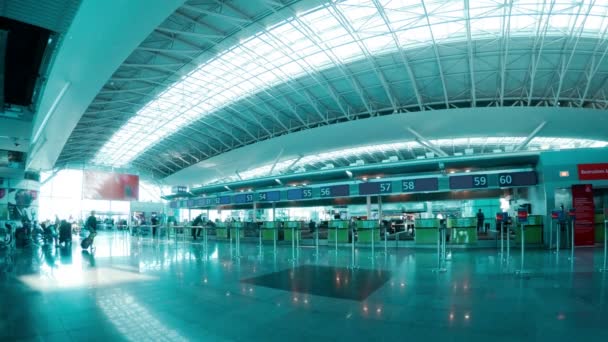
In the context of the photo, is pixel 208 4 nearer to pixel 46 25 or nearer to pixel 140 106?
pixel 46 25

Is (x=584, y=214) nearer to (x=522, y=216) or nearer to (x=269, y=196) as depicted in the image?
(x=522, y=216)

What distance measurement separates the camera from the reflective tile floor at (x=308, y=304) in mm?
3738

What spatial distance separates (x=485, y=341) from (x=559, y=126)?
2713 centimetres

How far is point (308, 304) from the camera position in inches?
196

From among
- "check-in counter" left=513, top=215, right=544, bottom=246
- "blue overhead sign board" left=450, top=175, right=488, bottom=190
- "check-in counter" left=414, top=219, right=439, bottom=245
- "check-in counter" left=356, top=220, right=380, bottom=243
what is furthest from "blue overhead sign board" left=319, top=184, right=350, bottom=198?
"check-in counter" left=513, top=215, right=544, bottom=246

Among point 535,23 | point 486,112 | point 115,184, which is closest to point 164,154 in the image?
point 115,184

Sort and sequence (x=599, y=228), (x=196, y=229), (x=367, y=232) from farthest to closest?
(x=196, y=229) < (x=367, y=232) < (x=599, y=228)

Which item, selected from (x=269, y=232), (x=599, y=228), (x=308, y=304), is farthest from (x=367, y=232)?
(x=308, y=304)

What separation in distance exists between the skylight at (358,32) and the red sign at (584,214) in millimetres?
8055

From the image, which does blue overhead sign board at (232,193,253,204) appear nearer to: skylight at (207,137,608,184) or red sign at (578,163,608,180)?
skylight at (207,137,608,184)

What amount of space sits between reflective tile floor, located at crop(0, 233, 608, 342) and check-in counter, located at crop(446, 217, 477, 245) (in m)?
5.63

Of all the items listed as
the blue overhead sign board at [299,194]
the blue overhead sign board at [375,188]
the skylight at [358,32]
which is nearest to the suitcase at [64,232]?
the skylight at [358,32]

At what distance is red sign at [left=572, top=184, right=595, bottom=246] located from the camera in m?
13.4

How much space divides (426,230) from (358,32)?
10720 mm
